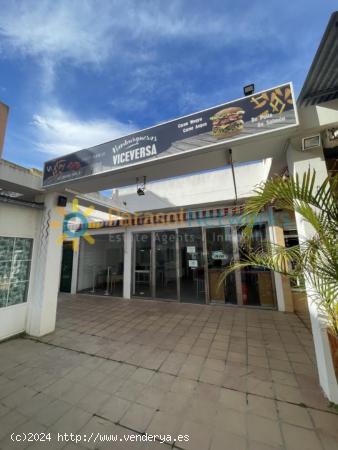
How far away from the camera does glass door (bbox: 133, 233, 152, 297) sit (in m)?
7.29

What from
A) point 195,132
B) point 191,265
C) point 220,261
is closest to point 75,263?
point 191,265

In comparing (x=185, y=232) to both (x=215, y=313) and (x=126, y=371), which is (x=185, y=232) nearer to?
(x=215, y=313)

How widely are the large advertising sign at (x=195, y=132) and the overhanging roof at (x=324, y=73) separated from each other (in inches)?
10.4

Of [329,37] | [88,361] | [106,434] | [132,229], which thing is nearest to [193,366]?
[106,434]

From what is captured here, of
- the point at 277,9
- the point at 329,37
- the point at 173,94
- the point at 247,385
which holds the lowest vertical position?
the point at 247,385

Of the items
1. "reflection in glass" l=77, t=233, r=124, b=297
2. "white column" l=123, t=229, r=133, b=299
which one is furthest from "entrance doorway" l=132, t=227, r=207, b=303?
"reflection in glass" l=77, t=233, r=124, b=297

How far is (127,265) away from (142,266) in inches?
24.3

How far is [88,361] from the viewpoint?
302 centimetres

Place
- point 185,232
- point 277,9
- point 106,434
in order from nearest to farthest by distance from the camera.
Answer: point 106,434 < point 277,9 < point 185,232

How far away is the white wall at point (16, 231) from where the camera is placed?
12.6 ft

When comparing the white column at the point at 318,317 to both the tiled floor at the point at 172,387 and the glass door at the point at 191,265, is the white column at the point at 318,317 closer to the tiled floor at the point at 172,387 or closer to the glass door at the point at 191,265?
the tiled floor at the point at 172,387

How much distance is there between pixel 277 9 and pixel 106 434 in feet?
19.7

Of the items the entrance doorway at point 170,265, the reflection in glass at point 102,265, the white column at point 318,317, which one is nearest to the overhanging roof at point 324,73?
the white column at point 318,317

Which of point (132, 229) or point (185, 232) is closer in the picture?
point (185, 232)
